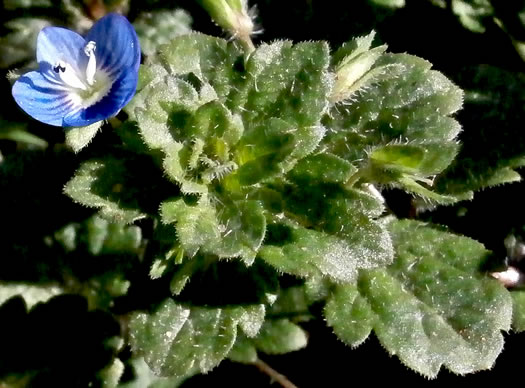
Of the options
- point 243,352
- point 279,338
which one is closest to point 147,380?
point 243,352

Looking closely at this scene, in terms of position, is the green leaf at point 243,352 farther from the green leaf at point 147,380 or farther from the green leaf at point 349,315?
the green leaf at point 349,315

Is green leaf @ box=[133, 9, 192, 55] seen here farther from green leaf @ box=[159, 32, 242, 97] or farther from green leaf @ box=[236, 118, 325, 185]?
green leaf @ box=[236, 118, 325, 185]

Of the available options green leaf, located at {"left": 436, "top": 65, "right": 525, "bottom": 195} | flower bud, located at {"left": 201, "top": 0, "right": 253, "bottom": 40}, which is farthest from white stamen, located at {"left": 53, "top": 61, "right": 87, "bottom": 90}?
green leaf, located at {"left": 436, "top": 65, "right": 525, "bottom": 195}

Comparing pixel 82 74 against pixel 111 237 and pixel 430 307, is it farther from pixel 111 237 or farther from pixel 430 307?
pixel 430 307

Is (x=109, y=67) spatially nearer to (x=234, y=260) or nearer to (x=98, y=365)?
(x=234, y=260)

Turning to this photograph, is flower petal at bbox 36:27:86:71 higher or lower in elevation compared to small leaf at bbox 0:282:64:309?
higher
